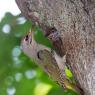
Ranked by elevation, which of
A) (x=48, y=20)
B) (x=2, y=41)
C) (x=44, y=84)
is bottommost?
(x=44, y=84)

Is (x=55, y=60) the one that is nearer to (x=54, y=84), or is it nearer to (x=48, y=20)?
(x=54, y=84)

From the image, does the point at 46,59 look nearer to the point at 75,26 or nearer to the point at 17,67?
the point at 17,67

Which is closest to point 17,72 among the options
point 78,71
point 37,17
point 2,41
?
point 2,41

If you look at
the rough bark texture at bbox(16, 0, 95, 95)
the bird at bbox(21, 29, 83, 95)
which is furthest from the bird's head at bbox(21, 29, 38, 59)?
the rough bark texture at bbox(16, 0, 95, 95)

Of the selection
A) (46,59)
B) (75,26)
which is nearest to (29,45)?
(46,59)

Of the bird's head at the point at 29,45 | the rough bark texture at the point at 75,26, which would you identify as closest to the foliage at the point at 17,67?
the bird's head at the point at 29,45

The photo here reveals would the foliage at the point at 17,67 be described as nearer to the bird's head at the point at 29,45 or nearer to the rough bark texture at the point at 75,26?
the bird's head at the point at 29,45
